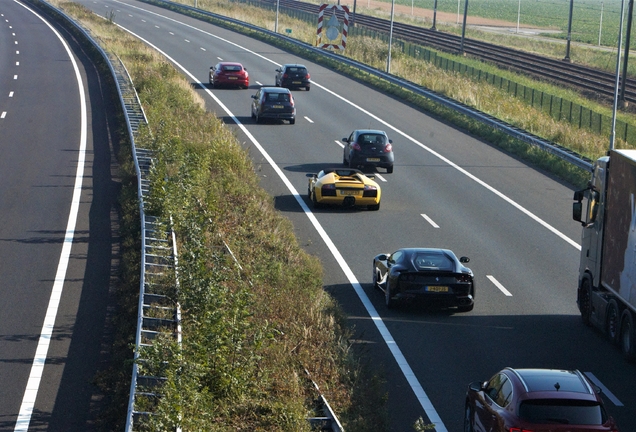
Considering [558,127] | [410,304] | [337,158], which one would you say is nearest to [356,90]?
[558,127]

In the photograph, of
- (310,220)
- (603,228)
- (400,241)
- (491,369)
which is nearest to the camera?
(491,369)

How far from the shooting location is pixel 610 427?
10.6 m

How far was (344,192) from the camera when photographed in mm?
27484

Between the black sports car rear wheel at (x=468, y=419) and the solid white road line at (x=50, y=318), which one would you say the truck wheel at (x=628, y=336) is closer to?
the black sports car rear wheel at (x=468, y=419)

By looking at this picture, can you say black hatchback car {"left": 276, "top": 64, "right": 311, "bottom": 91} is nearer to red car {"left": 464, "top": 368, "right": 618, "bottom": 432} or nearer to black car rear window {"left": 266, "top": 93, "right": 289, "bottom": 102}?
black car rear window {"left": 266, "top": 93, "right": 289, "bottom": 102}

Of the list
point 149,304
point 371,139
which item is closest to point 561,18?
point 371,139

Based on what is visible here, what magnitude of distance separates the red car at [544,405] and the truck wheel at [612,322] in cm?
562

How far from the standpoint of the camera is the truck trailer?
1634cm

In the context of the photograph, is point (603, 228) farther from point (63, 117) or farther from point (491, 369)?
point (63, 117)

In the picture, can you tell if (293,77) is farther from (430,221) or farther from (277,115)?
(430,221)

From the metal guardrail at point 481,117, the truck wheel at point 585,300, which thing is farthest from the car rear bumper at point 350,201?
the truck wheel at point 585,300

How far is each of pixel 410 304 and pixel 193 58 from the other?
1820 inches

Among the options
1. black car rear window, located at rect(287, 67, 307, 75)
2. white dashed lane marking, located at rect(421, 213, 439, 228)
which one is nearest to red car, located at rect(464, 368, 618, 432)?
white dashed lane marking, located at rect(421, 213, 439, 228)

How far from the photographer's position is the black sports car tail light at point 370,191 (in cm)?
2762
